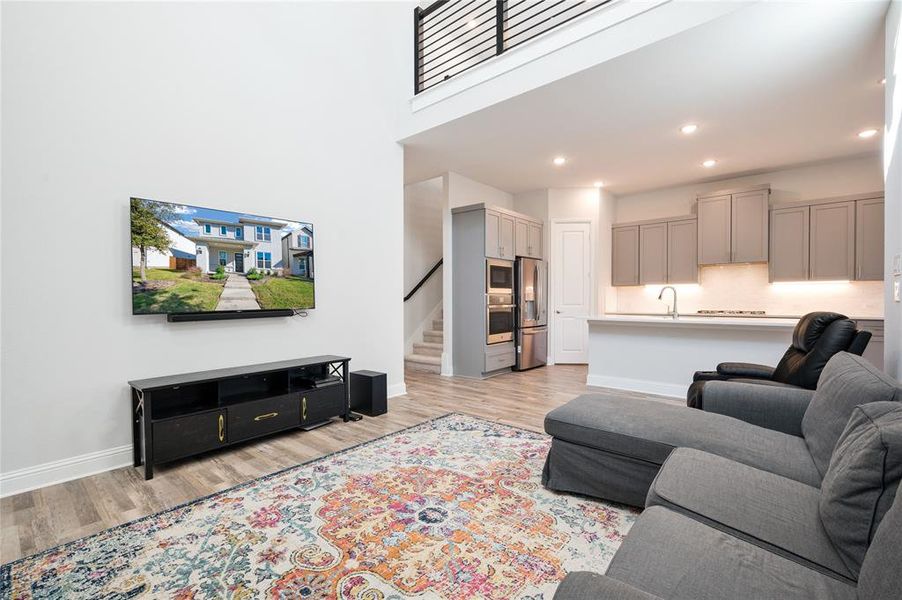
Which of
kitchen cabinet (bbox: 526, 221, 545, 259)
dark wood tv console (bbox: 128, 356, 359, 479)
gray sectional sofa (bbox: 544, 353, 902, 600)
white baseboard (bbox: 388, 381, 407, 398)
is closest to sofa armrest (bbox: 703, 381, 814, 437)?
gray sectional sofa (bbox: 544, 353, 902, 600)

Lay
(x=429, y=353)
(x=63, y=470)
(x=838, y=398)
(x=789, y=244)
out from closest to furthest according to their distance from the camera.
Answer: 1. (x=838, y=398)
2. (x=63, y=470)
3. (x=789, y=244)
4. (x=429, y=353)

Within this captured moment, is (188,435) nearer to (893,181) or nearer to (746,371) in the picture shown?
(746,371)

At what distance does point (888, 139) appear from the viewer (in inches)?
96.3

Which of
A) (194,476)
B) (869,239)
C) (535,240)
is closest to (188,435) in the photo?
(194,476)

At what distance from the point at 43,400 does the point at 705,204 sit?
7147mm

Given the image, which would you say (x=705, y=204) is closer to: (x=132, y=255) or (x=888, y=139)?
(x=888, y=139)

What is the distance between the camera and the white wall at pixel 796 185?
5.06 metres

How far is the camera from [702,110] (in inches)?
148

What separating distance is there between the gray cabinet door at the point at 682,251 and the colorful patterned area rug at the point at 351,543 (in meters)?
4.81

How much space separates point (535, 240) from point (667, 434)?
4689mm

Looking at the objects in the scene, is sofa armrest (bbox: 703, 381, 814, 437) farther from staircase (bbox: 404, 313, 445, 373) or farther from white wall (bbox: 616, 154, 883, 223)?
white wall (bbox: 616, 154, 883, 223)

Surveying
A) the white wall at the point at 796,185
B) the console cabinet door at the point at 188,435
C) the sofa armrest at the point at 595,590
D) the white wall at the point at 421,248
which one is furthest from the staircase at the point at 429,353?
the sofa armrest at the point at 595,590

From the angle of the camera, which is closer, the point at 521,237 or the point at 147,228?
the point at 147,228

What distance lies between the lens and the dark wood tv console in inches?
99.0
